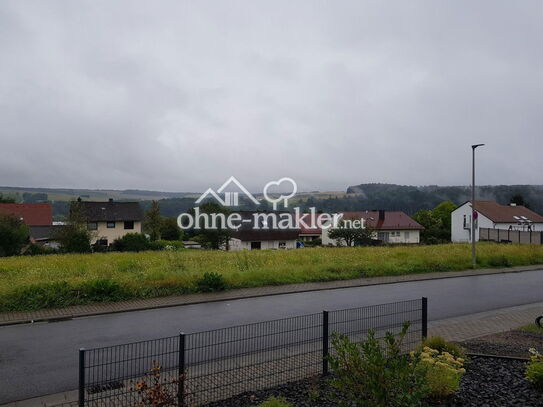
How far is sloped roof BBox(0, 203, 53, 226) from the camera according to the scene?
64.6m

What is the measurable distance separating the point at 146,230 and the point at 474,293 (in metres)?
60.7

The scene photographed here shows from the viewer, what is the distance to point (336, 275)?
18.2 metres

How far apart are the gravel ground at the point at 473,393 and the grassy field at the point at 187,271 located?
8.63 m

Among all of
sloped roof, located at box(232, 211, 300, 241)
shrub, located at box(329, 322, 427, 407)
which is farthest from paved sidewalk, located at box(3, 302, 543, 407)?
sloped roof, located at box(232, 211, 300, 241)

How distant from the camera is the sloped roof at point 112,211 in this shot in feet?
191

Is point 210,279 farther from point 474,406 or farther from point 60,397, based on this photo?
point 474,406

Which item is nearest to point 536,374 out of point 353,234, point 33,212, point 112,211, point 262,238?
point 353,234

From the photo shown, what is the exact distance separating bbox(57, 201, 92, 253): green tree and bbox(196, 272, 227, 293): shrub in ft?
79.2

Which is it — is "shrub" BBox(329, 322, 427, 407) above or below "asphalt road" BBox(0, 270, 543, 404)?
above

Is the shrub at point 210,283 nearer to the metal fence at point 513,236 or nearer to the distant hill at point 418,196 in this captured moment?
the metal fence at point 513,236

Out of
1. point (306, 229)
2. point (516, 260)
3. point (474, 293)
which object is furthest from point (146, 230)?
point (474, 293)

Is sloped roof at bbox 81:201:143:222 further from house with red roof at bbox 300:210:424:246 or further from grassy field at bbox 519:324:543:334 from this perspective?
grassy field at bbox 519:324:543:334

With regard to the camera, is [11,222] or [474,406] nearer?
[474,406]

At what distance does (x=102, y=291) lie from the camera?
13656 mm
